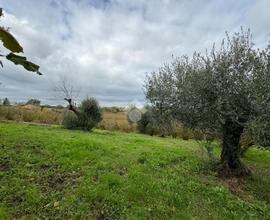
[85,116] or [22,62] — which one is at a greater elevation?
[22,62]

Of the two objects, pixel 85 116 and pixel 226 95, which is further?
pixel 85 116

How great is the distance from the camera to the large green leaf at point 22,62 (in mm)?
6757

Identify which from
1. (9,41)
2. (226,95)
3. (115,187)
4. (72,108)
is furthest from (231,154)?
(72,108)

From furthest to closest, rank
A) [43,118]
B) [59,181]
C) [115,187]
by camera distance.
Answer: [43,118], [59,181], [115,187]

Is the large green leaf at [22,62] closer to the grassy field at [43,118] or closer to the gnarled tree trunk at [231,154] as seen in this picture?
the gnarled tree trunk at [231,154]

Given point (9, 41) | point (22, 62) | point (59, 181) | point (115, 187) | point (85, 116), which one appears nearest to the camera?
point (9, 41)

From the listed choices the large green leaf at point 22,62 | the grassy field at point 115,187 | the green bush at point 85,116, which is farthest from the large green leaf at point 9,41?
the green bush at point 85,116

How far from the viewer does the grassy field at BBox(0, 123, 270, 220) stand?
5.41 m

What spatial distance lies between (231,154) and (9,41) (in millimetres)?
7172

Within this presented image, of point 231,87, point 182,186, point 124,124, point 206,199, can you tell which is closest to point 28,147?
point 182,186

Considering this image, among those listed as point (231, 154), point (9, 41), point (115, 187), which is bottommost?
point (115, 187)

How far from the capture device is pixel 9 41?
608cm

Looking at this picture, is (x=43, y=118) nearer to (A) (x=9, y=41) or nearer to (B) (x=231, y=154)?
(A) (x=9, y=41)

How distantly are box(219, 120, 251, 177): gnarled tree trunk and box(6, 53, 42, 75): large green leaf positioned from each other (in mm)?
5921
